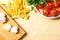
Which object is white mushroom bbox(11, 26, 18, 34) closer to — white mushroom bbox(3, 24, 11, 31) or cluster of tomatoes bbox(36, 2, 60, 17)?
white mushroom bbox(3, 24, 11, 31)

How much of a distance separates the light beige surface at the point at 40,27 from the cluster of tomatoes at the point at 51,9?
43mm

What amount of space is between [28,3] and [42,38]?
24cm

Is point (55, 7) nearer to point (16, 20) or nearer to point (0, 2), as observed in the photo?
point (16, 20)

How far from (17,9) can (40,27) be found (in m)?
0.18

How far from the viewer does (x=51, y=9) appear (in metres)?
1.13

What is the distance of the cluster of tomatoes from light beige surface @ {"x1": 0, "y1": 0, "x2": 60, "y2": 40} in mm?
43

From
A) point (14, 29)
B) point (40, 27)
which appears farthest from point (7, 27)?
point (40, 27)

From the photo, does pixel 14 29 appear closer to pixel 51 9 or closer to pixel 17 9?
pixel 17 9

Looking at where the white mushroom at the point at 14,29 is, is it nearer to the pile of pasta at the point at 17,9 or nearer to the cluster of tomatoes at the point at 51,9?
the pile of pasta at the point at 17,9

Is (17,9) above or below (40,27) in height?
above

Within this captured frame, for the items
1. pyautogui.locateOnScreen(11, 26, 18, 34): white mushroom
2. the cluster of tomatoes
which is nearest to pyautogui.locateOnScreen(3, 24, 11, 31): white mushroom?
pyautogui.locateOnScreen(11, 26, 18, 34): white mushroom

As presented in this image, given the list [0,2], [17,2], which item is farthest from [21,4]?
[0,2]

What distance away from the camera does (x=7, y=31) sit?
43.3 inches

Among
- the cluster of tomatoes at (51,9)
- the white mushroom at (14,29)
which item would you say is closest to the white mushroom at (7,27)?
the white mushroom at (14,29)
